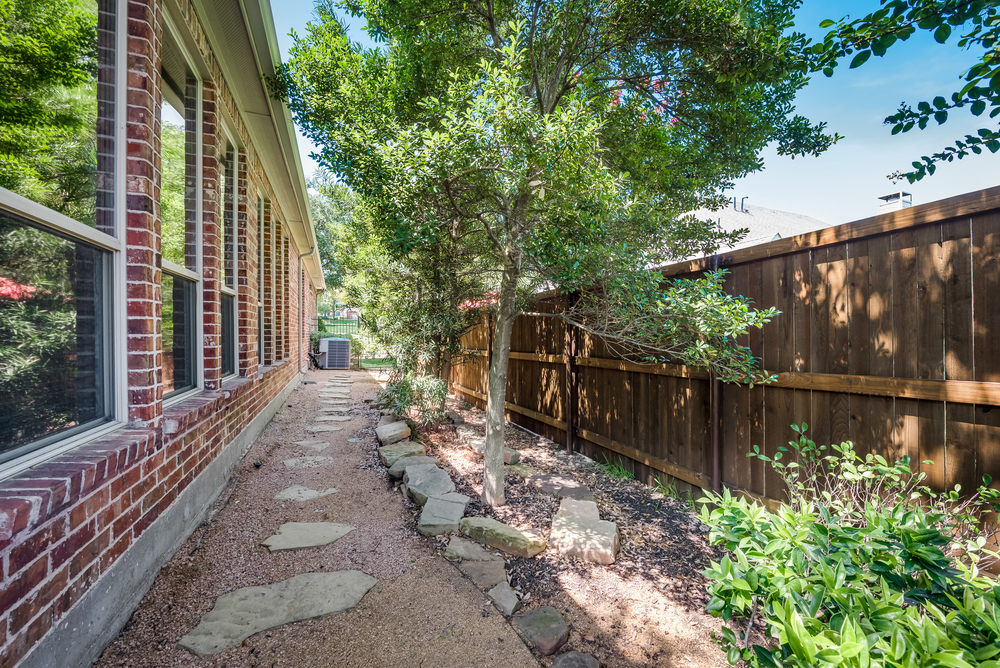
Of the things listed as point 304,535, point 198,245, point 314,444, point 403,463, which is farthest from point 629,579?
point 314,444

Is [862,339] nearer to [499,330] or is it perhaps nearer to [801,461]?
[801,461]

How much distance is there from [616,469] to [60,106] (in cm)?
430

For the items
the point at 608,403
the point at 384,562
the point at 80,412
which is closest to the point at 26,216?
the point at 80,412

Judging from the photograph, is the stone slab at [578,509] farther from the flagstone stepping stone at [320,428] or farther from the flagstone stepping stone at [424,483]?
the flagstone stepping stone at [320,428]

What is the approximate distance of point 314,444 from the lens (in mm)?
5074

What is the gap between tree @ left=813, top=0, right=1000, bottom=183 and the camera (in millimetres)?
1267

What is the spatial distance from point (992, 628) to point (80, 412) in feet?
9.09

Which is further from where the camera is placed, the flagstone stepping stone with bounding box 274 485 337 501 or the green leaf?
the flagstone stepping stone with bounding box 274 485 337 501

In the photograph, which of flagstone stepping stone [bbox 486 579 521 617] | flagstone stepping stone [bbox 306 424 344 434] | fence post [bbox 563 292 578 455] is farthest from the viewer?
flagstone stepping stone [bbox 306 424 344 434]

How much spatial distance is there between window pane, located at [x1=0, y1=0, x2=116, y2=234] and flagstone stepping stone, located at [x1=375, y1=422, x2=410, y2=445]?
127 inches

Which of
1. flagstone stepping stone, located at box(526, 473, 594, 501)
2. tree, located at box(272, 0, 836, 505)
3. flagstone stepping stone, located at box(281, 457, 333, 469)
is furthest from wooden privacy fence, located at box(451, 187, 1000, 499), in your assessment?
flagstone stepping stone, located at box(281, 457, 333, 469)

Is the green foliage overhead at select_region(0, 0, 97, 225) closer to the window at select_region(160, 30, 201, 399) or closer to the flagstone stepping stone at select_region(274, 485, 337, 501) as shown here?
the window at select_region(160, 30, 201, 399)

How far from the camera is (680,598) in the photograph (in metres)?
2.46

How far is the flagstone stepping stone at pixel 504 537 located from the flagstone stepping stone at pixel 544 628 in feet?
1.83
